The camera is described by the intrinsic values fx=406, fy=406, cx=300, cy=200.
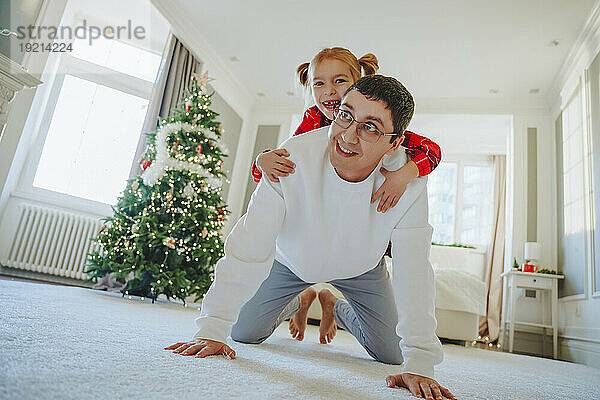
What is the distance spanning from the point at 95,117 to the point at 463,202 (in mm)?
5916

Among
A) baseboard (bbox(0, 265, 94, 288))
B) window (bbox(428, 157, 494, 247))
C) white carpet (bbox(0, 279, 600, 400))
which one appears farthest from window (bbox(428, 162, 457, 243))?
white carpet (bbox(0, 279, 600, 400))

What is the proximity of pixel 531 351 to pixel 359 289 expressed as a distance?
4.11 meters

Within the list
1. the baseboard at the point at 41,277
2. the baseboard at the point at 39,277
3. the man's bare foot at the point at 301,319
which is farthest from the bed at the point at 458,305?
the baseboard at the point at 39,277

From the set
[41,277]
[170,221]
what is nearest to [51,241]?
[41,277]

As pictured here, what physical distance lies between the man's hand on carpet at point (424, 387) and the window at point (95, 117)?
4840 mm

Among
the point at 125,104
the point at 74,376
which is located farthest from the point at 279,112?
the point at 74,376

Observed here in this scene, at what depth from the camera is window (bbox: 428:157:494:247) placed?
6.91 meters

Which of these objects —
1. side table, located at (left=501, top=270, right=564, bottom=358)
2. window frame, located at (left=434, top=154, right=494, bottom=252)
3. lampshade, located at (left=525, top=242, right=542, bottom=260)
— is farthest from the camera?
window frame, located at (left=434, top=154, right=494, bottom=252)

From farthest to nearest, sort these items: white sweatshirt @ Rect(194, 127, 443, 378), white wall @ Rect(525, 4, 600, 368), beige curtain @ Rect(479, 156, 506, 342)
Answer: beige curtain @ Rect(479, 156, 506, 342), white wall @ Rect(525, 4, 600, 368), white sweatshirt @ Rect(194, 127, 443, 378)

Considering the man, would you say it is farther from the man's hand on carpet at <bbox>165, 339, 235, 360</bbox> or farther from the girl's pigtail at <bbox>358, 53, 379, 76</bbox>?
→ the girl's pigtail at <bbox>358, 53, 379, 76</bbox>

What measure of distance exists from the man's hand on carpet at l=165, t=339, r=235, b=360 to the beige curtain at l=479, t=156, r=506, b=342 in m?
5.77

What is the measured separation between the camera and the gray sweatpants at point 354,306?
1491mm

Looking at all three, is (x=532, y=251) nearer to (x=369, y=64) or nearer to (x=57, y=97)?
(x=369, y=64)

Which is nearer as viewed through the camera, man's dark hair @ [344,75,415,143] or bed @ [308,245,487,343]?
man's dark hair @ [344,75,415,143]
